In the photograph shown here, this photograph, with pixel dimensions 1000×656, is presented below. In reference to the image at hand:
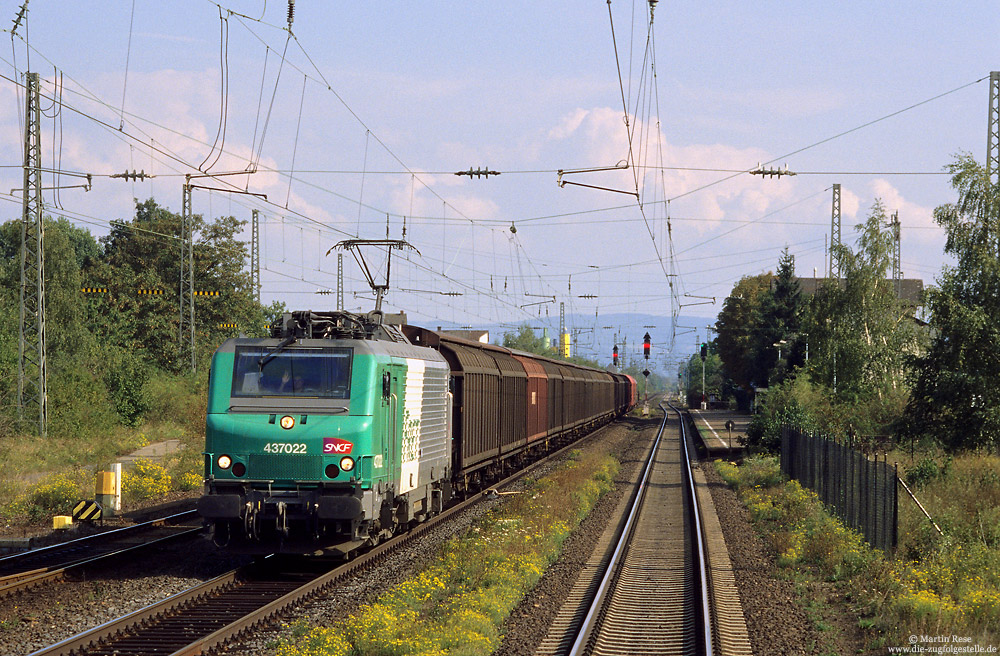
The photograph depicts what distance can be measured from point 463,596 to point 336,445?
2.59 m

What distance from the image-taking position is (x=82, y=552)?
47.6 ft

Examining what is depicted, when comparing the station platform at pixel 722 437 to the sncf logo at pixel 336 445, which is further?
the station platform at pixel 722 437

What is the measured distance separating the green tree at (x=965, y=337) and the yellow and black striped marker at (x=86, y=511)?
1855 centimetres

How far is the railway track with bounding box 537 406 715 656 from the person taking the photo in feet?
34.0

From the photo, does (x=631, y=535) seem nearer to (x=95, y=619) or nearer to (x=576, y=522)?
(x=576, y=522)

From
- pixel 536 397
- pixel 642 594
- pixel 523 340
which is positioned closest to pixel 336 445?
pixel 642 594

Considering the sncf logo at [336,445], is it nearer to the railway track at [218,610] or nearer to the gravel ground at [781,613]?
the railway track at [218,610]

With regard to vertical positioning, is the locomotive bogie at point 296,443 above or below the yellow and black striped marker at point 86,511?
above

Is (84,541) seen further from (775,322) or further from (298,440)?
(775,322)

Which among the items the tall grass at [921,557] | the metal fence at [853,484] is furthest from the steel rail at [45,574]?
the metal fence at [853,484]

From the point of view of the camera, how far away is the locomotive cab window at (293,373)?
513 inches

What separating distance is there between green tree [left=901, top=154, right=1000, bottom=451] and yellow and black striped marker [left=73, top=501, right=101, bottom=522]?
1855 cm

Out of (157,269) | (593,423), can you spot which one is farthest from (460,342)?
(157,269)

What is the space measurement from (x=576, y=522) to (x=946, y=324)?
10372mm
